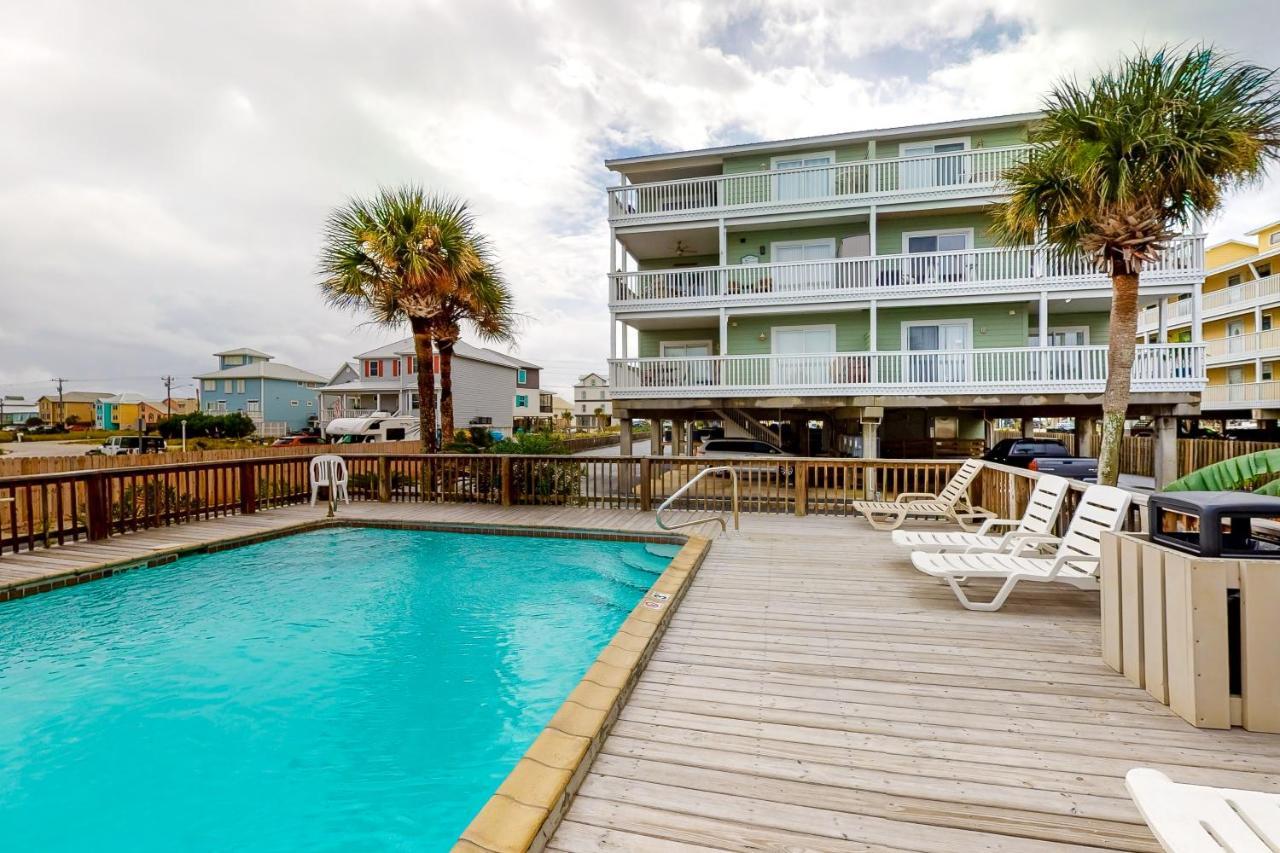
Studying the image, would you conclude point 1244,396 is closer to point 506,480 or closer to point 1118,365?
point 1118,365

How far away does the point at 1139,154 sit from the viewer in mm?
7355

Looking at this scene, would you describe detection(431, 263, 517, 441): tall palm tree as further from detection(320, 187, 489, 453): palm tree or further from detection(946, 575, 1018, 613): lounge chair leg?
detection(946, 575, 1018, 613): lounge chair leg

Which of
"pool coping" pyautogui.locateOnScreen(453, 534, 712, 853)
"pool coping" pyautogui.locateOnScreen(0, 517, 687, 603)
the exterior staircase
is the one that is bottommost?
"pool coping" pyautogui.locateOnScreen(0, 517, 687, 603)

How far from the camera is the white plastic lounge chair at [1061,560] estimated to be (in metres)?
4.25

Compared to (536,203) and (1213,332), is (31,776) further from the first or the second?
(1213,332)

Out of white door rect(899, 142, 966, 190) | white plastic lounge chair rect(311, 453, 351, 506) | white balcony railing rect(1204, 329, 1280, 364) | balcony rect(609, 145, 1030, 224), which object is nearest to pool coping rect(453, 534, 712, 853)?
white plastic lounge chair rect(311, 453, 351, 506)

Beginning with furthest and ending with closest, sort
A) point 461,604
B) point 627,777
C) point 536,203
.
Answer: point 536,203 → point 461,604 → point 627,777

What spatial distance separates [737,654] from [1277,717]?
2.63 m

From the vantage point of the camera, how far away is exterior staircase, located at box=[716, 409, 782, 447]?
690 inches

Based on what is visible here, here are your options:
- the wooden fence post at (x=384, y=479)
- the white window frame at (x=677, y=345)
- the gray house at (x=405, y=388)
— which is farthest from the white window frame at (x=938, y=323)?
the gray house at (x=405, y=388)

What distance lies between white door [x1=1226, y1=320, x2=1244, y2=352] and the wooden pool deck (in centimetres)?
3489

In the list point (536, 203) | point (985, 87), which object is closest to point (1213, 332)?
point (985, 87)

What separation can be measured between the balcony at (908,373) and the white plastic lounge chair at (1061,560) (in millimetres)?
10497

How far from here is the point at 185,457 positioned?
47.7 feet
